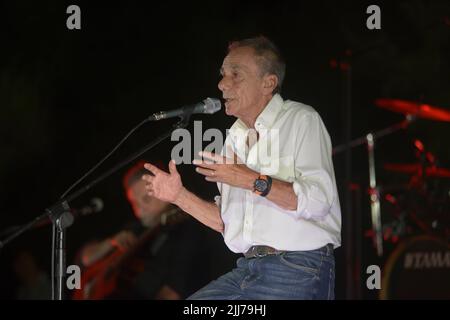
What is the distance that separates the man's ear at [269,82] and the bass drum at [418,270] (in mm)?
2631

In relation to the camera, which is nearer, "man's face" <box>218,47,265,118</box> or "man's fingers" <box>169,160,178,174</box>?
"man's fingers" <box>169,160,178,174</box>

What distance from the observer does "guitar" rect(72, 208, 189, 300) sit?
4938mm

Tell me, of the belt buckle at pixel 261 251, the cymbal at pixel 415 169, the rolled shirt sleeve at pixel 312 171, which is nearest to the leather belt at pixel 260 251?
the belt buckle at pixel 261 251

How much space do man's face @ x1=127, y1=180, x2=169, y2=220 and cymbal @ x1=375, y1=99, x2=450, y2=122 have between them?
5.92ft

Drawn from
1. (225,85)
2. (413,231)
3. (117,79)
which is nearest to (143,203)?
(117,79)

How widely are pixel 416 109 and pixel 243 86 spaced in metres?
2.84

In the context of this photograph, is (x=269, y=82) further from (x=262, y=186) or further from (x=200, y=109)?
(x=262, y=186)

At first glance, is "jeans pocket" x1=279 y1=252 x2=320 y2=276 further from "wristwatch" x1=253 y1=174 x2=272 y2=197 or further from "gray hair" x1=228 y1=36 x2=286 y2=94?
"gray hair" x1=228 y1=36 x2=286 y2=94

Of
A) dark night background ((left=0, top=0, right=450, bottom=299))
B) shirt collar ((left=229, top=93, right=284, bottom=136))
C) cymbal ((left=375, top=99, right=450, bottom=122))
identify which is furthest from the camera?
cymbal ((left=375, top=99, right=450, bottom=122))

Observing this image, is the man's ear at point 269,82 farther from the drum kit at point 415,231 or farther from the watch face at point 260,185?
the drum kit at point 415,231

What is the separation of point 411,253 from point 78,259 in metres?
2.36

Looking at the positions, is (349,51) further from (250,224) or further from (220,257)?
(250,224)

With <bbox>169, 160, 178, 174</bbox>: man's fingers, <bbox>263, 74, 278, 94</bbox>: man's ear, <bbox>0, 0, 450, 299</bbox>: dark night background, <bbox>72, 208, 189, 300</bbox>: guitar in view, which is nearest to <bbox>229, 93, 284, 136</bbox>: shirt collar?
<bbox>263, 74, 278, 94</bbox>: man's ear

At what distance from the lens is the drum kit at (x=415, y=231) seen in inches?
206
